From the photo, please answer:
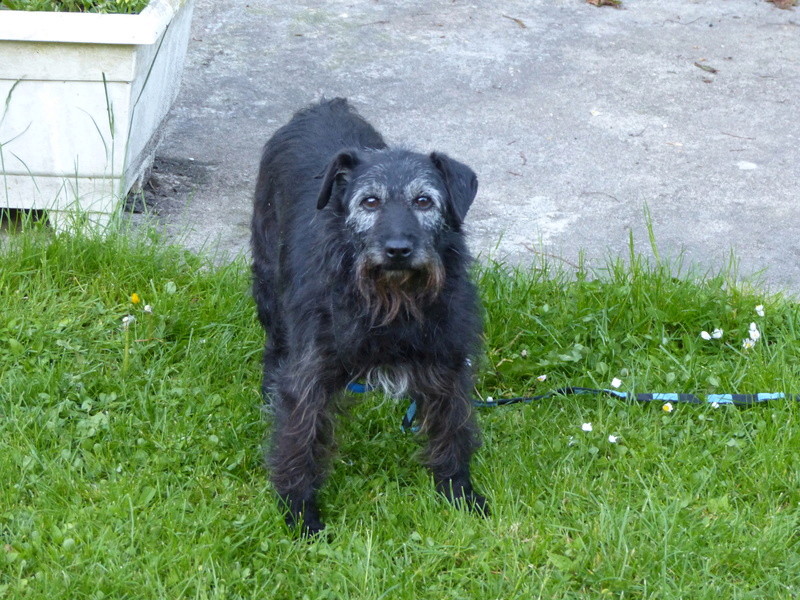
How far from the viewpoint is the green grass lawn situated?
3033 millimetres

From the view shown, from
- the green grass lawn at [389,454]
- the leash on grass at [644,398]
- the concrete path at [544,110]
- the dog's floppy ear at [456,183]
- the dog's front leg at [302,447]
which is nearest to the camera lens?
the green grass lawn at [389,454]

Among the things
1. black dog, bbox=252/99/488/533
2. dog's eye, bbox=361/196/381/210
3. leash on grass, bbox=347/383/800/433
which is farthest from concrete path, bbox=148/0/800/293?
dog's eye, bbox=361/196/381/210

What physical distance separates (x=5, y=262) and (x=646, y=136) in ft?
11.7

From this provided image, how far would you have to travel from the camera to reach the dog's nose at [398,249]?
2.89 m

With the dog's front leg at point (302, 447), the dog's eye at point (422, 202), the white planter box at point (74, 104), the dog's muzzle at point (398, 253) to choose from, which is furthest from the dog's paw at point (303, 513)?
the white planter box at point (74, 104)

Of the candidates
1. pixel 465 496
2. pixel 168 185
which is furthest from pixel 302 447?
pixel 168 185

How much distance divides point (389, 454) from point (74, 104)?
210 centimetres

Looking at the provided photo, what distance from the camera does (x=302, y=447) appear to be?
130 inches

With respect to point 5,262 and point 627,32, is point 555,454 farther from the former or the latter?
point 627,32

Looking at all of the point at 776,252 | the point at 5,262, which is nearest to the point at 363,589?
the point at 5,262

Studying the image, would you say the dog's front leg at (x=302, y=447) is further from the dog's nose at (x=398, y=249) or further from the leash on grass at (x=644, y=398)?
the dog's nose at (x=398, y=249)

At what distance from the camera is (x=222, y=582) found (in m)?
2.99

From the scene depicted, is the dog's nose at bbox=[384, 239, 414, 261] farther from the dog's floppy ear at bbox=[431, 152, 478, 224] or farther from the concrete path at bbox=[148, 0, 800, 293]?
the concrete path at bbox=[148, 0, 800, 293]

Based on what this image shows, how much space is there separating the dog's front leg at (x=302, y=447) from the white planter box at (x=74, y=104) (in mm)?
1680
